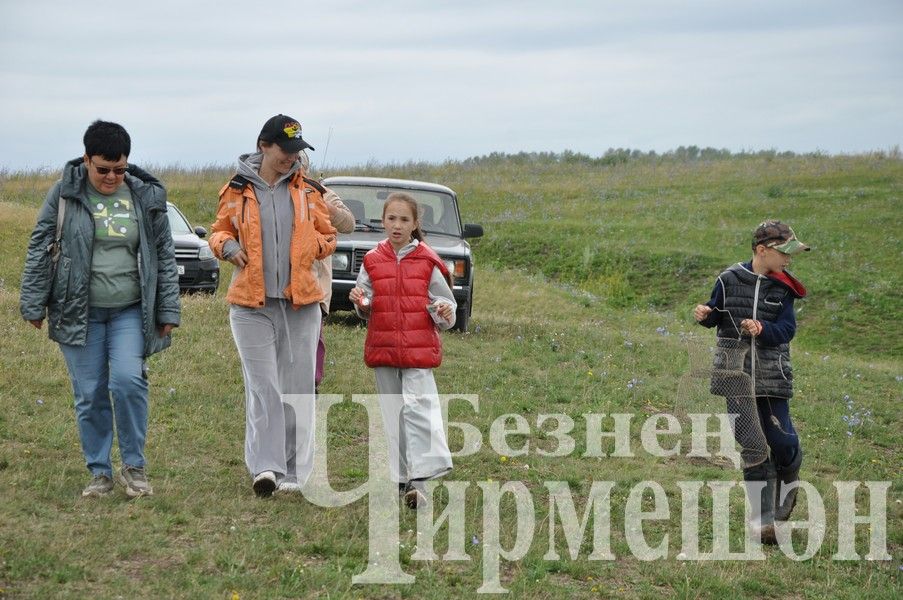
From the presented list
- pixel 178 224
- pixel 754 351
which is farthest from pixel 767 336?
pixel 178 224

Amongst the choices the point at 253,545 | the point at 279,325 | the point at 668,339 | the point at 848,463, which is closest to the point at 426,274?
the point at 279,325

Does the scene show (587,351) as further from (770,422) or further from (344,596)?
(344,596)

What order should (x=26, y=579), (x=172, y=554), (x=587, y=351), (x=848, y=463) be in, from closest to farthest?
(x=26, y=579), (x=172, y=554), (x=848, y=463), (x=587, y=351)

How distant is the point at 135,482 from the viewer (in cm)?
621

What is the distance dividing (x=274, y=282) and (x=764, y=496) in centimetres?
306

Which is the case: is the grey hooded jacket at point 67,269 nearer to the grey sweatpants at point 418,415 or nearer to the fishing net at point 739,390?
the grey sweatpants at point 418,415

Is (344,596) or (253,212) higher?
(253,212)

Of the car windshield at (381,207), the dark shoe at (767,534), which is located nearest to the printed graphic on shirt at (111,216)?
the dark shoe at (767,534)

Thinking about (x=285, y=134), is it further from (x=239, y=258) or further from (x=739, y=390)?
(x=739, y=390)

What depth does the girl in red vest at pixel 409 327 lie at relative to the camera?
6.39m

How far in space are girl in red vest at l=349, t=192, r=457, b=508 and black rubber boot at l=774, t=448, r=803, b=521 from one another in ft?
6.42

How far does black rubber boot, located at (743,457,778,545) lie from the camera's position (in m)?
6.42

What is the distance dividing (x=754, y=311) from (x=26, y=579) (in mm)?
4061

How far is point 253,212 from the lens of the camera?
6238 mm
